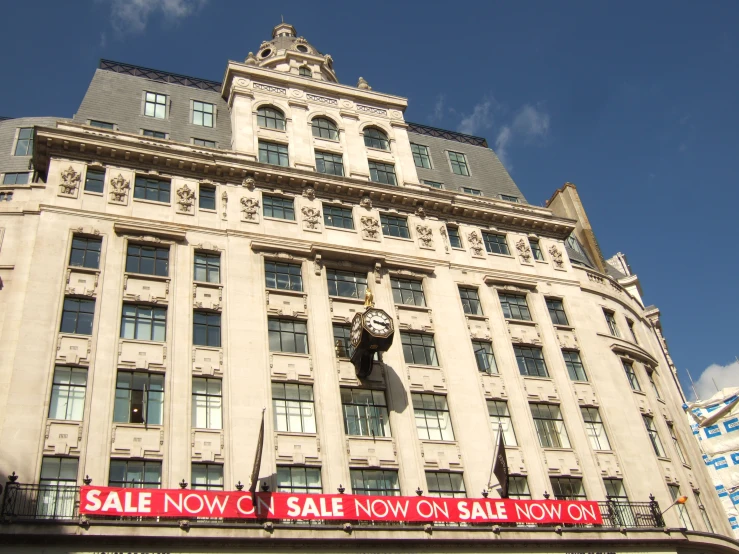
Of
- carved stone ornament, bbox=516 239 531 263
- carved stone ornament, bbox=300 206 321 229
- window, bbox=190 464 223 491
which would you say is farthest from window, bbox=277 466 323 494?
carved stone ornament, bbox=516 239 531 263

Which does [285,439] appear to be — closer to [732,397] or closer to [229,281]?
[229,281]

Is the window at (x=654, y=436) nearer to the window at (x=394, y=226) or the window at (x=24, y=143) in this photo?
the window at (x=394, y=226)

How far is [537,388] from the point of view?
3453 centimetres

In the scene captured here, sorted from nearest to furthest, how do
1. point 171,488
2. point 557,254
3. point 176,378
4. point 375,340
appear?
point 171,488, point 176,378, point 375,340, point 557,254

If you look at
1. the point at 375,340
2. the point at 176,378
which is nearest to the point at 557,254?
the point at 375,340

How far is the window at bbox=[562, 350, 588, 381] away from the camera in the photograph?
119 feet

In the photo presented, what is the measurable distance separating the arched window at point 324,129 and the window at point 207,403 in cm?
1731

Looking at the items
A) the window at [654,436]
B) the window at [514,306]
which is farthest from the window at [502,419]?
the window at [654,436]

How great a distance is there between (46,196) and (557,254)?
2696 centimetres

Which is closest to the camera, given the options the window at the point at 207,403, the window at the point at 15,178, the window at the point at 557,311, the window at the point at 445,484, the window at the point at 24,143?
the window at the point at 207,403

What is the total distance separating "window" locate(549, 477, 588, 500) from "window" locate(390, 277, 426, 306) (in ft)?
33.8

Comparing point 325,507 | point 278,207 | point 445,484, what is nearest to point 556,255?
point 278,207

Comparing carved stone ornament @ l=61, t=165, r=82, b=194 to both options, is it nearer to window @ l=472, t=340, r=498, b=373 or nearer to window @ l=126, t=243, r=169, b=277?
window @ l=126, t=243, r=169, b=277

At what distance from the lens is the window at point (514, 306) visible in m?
37.6
